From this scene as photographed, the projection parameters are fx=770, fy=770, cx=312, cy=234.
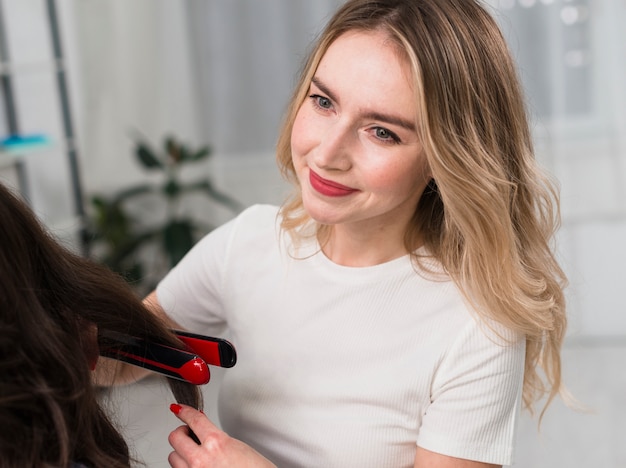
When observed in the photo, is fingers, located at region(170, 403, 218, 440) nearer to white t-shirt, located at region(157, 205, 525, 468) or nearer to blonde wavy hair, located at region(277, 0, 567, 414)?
white t-shirt, located at region(157, 205, 525, 468)

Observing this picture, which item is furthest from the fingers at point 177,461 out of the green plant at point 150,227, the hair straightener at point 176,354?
the green plant at point 150,227

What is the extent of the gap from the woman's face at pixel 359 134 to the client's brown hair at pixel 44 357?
0.35 metres

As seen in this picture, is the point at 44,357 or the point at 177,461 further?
the point at 177,461

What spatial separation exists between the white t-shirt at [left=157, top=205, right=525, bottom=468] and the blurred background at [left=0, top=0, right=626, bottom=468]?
173cm

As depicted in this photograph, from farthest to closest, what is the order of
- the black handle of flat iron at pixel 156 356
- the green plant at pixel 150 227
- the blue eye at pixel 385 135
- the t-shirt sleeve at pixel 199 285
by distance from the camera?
the green plant at pixel 150 227
the t-shirt sleeve at pixel 199 285
the blue eye at pixel 385 135
the black handle of flat iron at pixel 156 356

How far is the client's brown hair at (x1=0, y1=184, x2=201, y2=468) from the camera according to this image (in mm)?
760

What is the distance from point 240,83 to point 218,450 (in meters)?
2.82

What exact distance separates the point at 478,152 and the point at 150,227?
2902 mm

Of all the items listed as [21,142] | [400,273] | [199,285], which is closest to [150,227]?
[21,142]

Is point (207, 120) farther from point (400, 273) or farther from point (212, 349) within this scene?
point (212, 349)

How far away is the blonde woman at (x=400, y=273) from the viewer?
3.32 ft

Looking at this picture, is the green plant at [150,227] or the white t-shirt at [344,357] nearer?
the white t-shirt at [344,357]

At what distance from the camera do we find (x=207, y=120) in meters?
3.68

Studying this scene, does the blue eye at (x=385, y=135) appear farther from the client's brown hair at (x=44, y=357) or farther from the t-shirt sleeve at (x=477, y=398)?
the client's brown hair at (x=44, y=357)
